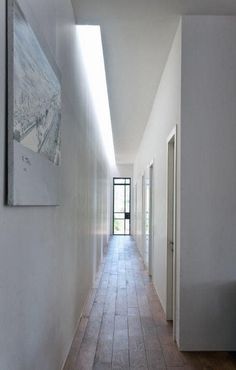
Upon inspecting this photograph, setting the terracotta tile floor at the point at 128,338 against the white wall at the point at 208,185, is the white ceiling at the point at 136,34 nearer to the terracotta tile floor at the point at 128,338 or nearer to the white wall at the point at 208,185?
the white wall at the point at 208,185

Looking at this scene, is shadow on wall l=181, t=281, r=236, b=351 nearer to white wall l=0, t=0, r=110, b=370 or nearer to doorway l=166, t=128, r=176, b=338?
doorway l=166, t=128, r=176, b=338

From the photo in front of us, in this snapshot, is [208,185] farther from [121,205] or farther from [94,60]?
[121,205]

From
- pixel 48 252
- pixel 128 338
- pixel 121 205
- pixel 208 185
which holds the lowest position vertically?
pixel 128 338

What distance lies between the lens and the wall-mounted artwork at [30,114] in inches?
55.1

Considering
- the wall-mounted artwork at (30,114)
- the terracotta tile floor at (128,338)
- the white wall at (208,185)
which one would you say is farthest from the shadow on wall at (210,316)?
the wall-mounted artwork at (30,114)

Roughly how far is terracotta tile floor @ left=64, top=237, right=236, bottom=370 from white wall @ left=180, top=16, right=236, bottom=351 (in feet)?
0.77

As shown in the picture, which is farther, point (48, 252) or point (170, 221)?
point (170, 221)

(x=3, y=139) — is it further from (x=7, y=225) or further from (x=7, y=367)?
(x=7, y=367)

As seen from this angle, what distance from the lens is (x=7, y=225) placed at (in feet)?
4.63

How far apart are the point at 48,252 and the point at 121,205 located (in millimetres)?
13935

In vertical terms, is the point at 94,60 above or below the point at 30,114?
above

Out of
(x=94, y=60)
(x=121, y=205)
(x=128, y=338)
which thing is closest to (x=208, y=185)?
(x=128, y=338)

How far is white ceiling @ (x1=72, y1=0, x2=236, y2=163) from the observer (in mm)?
3191

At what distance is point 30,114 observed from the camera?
165 cm
